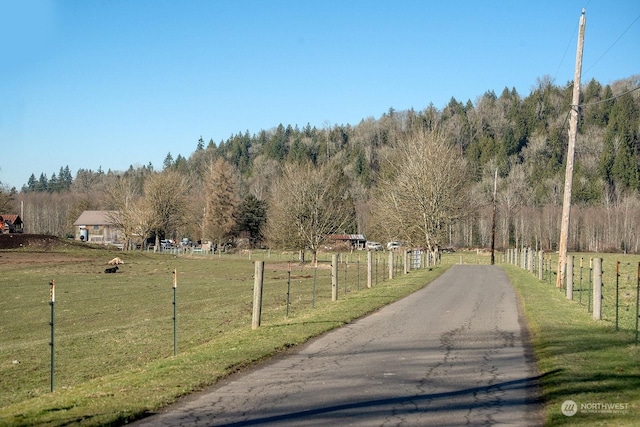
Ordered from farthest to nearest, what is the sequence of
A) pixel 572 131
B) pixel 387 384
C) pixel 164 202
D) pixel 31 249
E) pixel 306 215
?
pixel 164 202 → pixel 31 249 → pixel 306 215 → pixel 572 131 → pixel 387 384

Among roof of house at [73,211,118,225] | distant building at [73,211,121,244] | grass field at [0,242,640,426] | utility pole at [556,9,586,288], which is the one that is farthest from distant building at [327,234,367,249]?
utility pole at [556,9,586,288]

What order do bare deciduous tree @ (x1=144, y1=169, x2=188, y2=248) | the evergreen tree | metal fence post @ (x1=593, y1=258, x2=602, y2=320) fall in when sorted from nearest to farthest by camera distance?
1. metal fence post @ (x1=593, y1=258, x2=602, y2=320)
2. bare deciduous tree @ (x1=144, y1=169, x2=188, y2=248)
3. the evergreen tree

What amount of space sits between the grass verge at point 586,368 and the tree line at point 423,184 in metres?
16.7

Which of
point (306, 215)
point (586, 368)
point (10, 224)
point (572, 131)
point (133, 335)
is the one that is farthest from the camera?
point (10, 224)

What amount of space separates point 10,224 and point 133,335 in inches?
4089

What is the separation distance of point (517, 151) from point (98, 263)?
105257mm

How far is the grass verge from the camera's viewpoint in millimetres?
7504

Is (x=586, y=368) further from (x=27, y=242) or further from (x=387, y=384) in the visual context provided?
(x=27, y=242)

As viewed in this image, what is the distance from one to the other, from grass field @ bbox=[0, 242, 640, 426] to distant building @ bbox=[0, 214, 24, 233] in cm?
7192

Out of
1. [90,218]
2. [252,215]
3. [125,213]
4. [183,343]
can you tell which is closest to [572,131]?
[183,343]

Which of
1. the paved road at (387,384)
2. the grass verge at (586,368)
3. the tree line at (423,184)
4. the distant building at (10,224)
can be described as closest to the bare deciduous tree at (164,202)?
the tree line at (423,184)

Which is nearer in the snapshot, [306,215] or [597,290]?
[597,290]

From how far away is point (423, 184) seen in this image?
5562 centimetres

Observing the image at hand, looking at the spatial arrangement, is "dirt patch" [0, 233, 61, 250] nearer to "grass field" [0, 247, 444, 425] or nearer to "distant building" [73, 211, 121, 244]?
"grass field" [0, 247, 444, 425]
